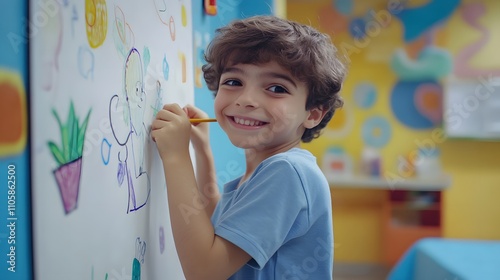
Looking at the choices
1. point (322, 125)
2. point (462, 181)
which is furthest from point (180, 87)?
point (462, 181)

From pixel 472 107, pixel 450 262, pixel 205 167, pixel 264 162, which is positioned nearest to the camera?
pixel 264 162

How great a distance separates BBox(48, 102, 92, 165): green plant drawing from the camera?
57cm

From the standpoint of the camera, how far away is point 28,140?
0.52 meters

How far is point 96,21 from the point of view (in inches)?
26.2

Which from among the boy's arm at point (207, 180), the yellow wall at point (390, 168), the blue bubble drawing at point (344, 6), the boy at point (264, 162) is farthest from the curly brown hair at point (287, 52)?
the blue bubble drawing at point (344, 6)

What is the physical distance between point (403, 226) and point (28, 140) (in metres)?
3.01

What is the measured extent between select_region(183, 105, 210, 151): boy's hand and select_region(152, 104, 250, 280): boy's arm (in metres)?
0.15

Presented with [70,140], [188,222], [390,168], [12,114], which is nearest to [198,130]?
[188,222]

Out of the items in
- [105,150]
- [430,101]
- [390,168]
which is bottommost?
[390,168]

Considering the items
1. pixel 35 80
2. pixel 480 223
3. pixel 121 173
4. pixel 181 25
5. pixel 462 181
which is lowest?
pixel 480 223

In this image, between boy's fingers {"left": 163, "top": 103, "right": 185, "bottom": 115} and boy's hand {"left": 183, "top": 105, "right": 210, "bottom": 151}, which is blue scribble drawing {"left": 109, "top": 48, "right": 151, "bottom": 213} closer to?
boy's fingers {"left": 163, "top": 103, "right": 185, "bottom": 115}

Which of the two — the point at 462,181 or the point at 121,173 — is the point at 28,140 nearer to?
the point at 121,173

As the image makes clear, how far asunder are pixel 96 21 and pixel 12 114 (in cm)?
22

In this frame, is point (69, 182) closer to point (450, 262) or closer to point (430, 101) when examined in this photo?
point (450, 262)
